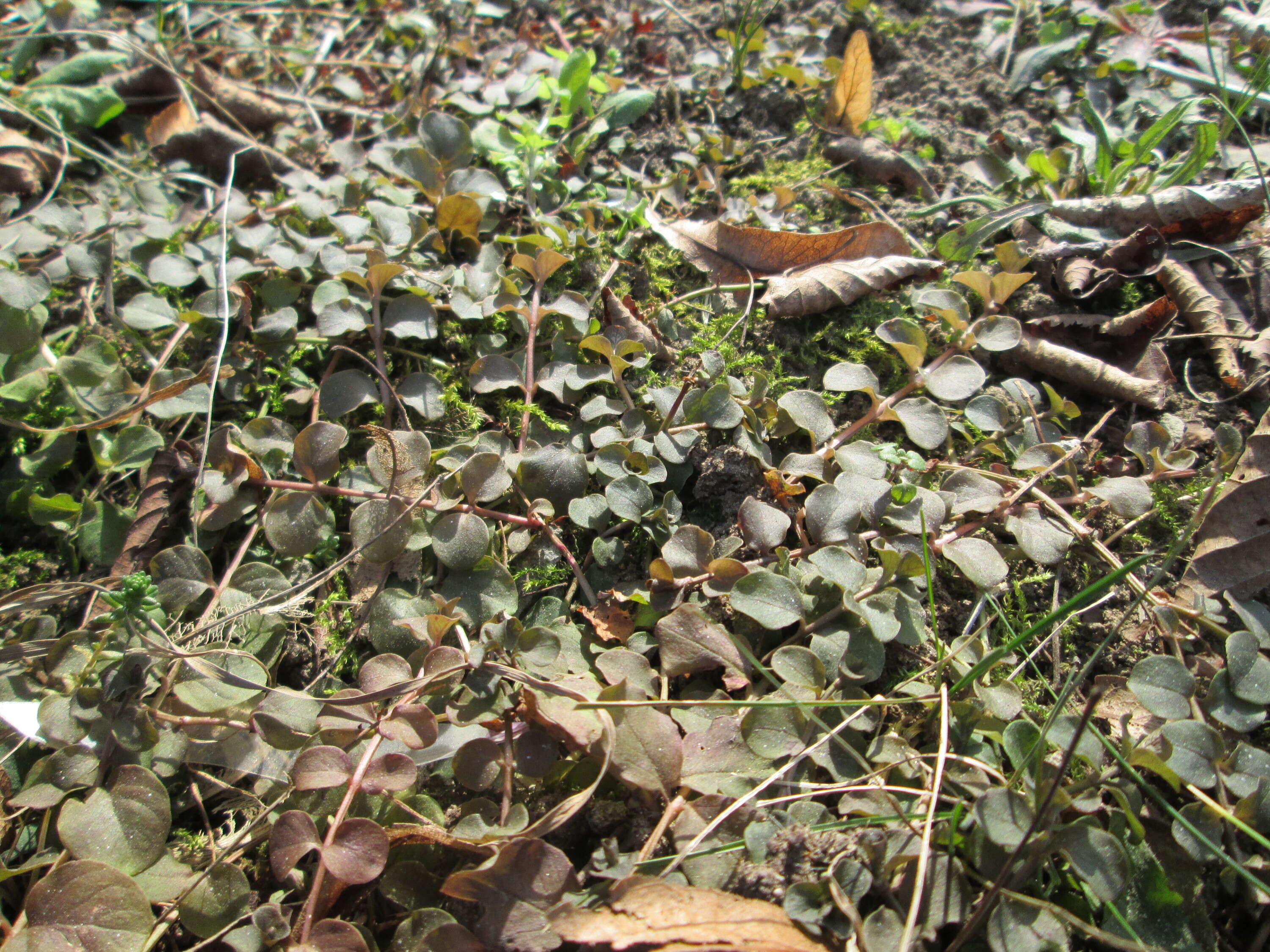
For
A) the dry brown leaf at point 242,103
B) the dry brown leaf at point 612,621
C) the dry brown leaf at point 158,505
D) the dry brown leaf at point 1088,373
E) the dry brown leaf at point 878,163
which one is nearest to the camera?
the dry brown leaf at point 612,621

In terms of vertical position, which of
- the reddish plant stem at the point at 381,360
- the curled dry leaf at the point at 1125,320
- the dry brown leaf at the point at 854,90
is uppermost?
the dry brown leaf at the point at 854,90

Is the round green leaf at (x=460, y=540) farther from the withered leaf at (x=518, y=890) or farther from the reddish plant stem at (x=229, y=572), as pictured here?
the withered leaf at (x=518, y=890)

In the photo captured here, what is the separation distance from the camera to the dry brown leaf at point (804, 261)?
1912 millimetres

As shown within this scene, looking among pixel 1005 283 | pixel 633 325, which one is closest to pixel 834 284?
pixel 1005 283

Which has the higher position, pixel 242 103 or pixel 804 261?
pixel 242 103

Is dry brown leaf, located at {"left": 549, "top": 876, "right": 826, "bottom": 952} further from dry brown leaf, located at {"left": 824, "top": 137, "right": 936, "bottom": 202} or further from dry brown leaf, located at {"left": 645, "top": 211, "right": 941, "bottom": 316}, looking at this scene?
dry brown leaf, located at {"left": 824, "top": 137, "right": 936, "bottom": 202}

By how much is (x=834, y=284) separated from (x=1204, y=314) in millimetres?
918

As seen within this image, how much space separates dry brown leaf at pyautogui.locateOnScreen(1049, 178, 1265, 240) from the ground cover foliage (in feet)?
0.03

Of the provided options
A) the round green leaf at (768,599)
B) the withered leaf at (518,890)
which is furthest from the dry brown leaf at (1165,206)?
the withered leaf at (518,890)

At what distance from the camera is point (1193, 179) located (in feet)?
6.82

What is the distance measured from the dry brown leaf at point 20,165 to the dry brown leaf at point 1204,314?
10.7 ft

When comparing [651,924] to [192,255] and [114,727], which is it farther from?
[192,255]

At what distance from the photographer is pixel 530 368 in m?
1.78

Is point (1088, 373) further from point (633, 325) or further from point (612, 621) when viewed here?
point (612, 621)
